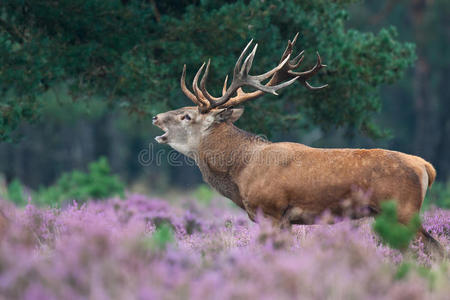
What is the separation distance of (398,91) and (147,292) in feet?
103

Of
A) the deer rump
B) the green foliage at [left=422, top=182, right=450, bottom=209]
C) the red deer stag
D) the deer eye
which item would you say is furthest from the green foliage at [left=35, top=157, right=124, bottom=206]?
the green foliage at [left=422, top=182, right=450, bottom=209]

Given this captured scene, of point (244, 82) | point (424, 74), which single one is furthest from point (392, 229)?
point (424, 74)

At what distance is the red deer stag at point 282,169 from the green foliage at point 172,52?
1.73 m

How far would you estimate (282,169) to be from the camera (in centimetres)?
606

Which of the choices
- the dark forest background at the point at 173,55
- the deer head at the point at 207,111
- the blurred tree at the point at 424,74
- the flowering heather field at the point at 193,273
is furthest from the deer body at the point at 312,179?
the blurred tree at the point at 424,74

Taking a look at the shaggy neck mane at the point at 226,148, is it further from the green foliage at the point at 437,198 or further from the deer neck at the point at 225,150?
the green foliage at the point at 437,198

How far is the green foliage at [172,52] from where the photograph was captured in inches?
338

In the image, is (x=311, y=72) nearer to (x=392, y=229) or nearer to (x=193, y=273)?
(x=392, y=229)

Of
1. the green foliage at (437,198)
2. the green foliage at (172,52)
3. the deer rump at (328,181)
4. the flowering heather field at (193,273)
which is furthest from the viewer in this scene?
the green foliage at (437,198)

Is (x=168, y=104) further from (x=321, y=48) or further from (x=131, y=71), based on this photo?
(x=321, y=48)

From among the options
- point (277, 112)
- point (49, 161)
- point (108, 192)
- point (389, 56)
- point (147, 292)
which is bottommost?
point (49, 161)

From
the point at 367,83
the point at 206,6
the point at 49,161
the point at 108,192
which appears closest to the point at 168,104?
the point at 206,6

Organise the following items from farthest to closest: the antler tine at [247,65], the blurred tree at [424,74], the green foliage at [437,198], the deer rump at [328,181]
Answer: the blurred tree at [424,74], the green foliage at [437,198], the antler tine at [247,65], the deer rump at [328,181]

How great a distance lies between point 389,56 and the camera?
9844 mm
